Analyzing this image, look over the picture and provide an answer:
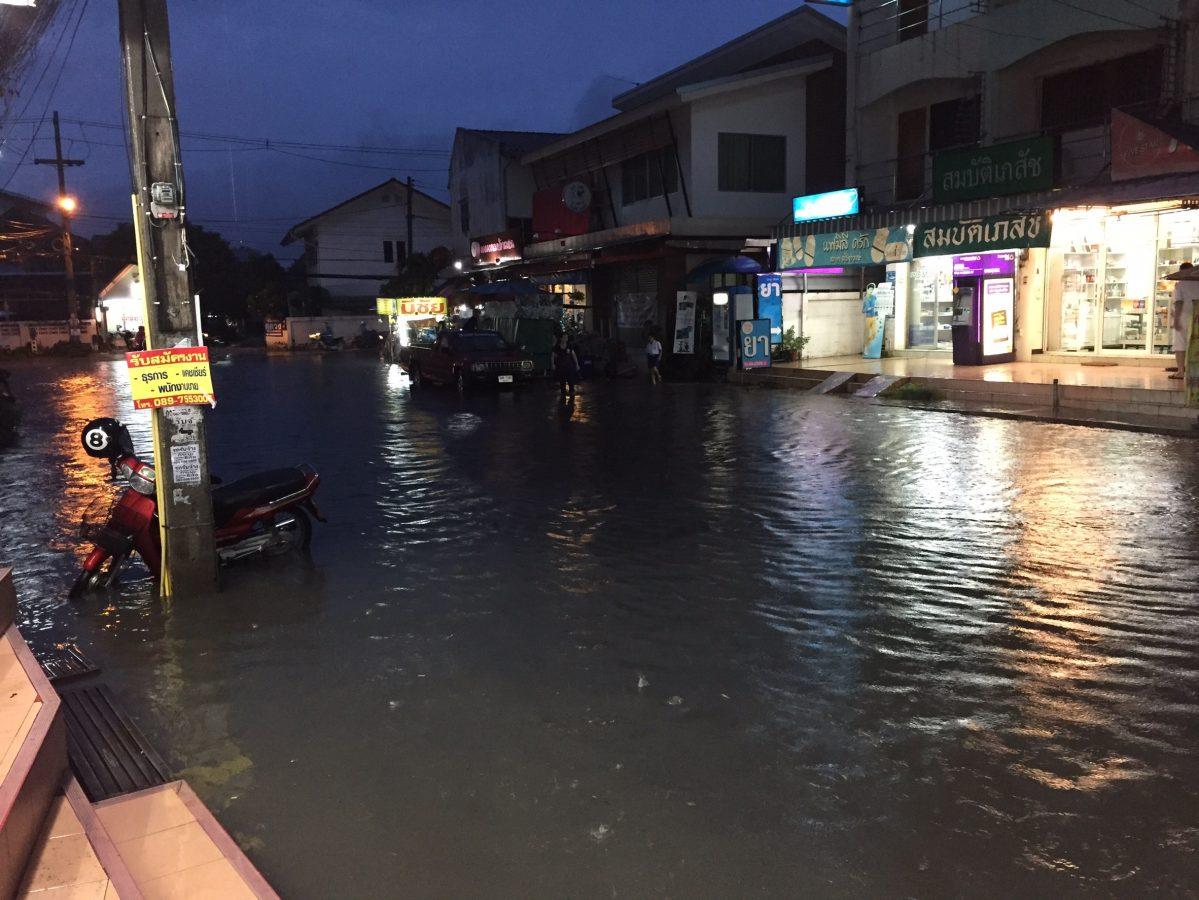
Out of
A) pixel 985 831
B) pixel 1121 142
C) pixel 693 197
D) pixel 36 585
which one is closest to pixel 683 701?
pixel 985 831

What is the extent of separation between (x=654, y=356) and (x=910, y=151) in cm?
849

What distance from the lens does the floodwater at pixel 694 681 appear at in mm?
3697

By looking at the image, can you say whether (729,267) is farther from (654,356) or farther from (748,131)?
(748,131)

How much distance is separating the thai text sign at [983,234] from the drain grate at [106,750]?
18.0 metres

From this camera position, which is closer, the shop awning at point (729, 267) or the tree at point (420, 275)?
the shop awning at point (729, 267)

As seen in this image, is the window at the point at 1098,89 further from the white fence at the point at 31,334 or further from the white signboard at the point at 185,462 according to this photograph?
the white fence at the point at 31,334

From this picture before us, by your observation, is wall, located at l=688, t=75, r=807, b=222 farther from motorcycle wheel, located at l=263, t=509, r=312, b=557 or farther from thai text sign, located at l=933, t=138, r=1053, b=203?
motorcycle wheel, located at l=263, t=509, r=312, b=557

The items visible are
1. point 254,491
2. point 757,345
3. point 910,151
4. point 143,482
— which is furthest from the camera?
point 910,151

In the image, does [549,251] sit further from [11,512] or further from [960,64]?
[11,512]

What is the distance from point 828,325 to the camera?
2545cm

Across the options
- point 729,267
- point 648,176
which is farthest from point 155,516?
point 648,176

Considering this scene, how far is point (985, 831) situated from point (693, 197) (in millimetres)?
26400

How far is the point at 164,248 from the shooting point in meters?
6.73

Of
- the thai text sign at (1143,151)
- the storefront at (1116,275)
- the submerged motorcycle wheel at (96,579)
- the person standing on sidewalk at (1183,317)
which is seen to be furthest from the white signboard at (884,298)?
the submerged motorcycle wheel at (96,579)
